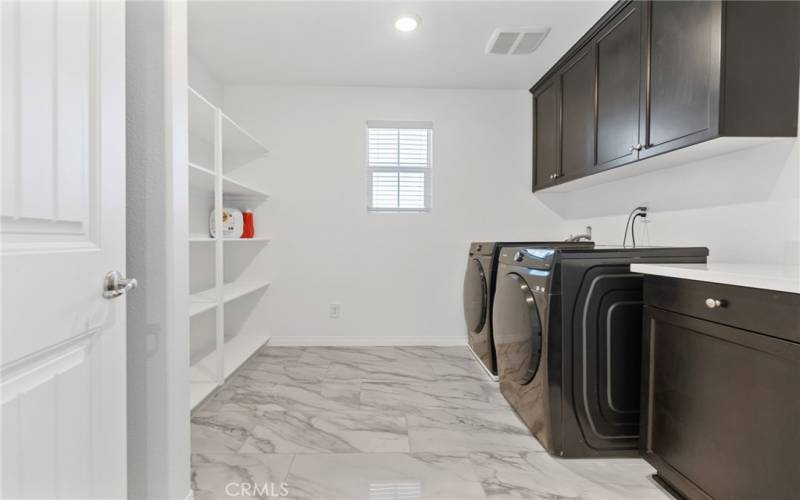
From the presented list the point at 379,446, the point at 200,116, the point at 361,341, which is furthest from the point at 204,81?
the point at 379,446

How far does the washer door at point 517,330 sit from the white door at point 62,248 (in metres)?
1.49

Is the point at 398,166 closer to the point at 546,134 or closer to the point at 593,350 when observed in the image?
the point at 546,134

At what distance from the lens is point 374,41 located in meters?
2.46

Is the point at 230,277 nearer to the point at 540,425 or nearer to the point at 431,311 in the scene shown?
the point at 431,311

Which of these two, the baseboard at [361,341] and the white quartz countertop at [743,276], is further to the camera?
the baseboard at [361,341]

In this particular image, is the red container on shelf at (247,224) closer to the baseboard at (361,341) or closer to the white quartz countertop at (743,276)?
the baseboard at (361,341)

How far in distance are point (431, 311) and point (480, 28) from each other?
2.19 m

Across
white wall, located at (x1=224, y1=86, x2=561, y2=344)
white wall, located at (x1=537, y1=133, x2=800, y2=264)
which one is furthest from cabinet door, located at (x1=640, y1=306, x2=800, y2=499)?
white wall, located at (x1=224, y1=86, x2=561, y2=344)

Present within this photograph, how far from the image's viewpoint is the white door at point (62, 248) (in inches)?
24.3

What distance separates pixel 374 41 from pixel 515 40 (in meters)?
0.93

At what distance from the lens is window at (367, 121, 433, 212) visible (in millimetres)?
3316

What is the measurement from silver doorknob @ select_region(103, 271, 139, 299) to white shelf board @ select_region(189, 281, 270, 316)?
4.08ft

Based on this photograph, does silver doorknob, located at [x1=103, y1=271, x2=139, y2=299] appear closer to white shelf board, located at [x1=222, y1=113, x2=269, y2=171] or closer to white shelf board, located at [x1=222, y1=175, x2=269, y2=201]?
white shelf board, located at [x1=222, y1=175, x2=269, y2=201]
